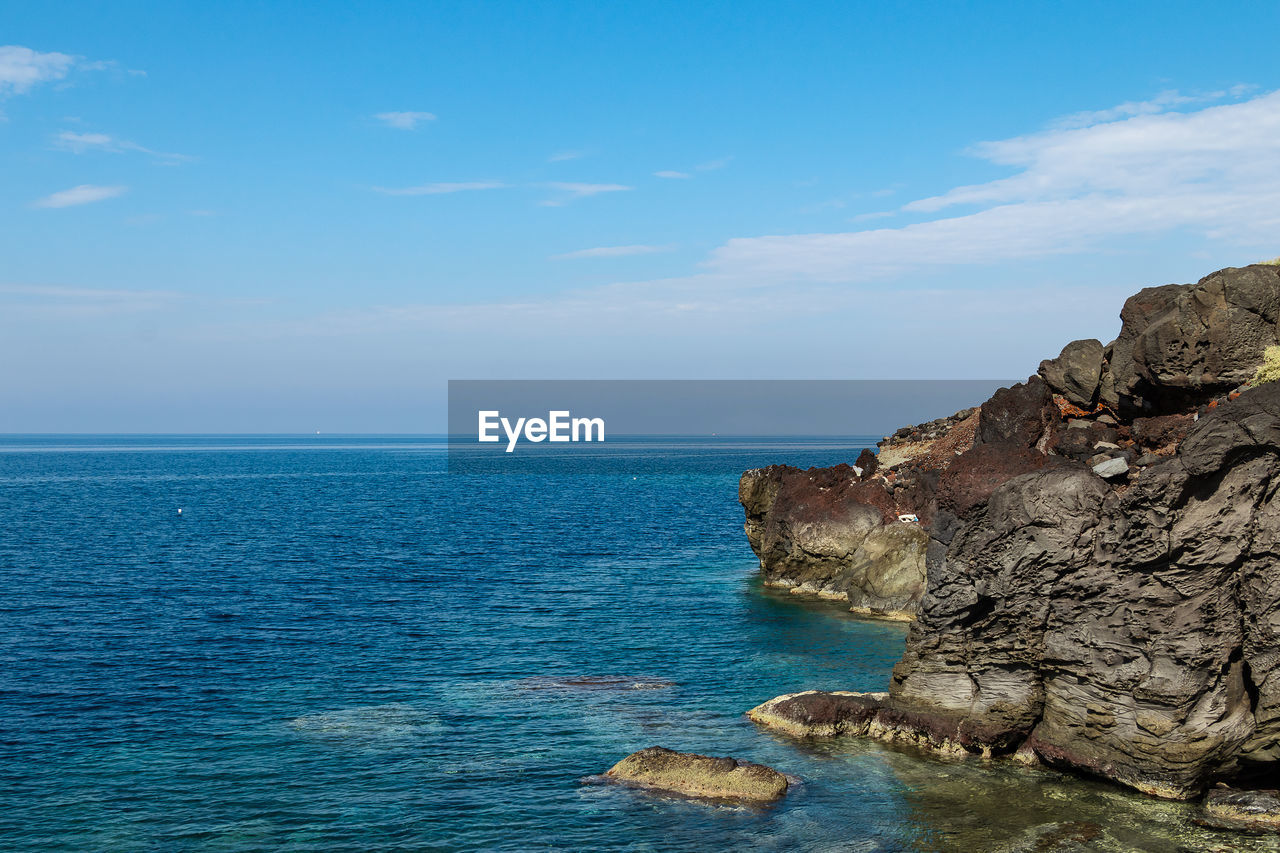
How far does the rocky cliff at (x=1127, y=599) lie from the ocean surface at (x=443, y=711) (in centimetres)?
147

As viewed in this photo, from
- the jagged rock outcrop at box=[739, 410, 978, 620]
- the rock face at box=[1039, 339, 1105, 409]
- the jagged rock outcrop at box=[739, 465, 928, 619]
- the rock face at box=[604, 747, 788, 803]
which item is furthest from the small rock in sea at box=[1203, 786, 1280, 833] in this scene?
the rock face at box=[1039, 339, 1105, 409]

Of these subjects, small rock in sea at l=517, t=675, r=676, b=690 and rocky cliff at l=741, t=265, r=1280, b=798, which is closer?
A: rocky cliff at l=741, t=265, r=1280, b=798

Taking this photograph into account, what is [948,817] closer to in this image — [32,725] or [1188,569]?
[1188,569]

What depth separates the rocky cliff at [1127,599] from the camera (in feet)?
82.6

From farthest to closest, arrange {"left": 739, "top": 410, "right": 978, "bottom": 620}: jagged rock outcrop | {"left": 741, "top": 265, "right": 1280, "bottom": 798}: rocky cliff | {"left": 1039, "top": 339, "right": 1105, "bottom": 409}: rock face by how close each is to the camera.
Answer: {"left": 739, "top": 410, "right": 978, "bottom": 620}: jagged rock outcrop < {"left": 1039, "top": 339, "right": 1105, "bottom": 409}: rock face < {"left": 741, "top": 265, "right": 1280, "bottom": 798}: rocky cliff

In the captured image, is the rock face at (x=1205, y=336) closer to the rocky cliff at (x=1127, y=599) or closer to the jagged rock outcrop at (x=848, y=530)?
the rocky cliff at (x=1127, y=599)

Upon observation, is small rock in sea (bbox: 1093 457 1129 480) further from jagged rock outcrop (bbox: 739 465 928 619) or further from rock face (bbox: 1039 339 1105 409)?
jagged rock outcrop (bbox: 739 465 928 619)

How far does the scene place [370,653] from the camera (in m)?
45.0

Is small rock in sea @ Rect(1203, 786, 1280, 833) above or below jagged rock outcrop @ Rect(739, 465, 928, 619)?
below

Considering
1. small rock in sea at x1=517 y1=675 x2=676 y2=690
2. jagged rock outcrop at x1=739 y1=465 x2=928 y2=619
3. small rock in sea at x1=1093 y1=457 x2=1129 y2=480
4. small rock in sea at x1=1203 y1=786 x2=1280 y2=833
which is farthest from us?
jagged rock outcrop at x1=739 y1=465 x2=928 y2=619

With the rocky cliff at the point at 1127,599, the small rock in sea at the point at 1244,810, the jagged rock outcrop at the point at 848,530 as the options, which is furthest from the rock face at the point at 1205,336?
the small rock in sea at the point at 1244,810

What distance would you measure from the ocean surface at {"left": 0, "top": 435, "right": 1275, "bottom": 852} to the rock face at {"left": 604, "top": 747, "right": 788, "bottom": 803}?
0.72 metres

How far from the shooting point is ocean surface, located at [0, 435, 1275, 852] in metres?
25.3

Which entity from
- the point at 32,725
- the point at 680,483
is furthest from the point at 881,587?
the point at 680,483
